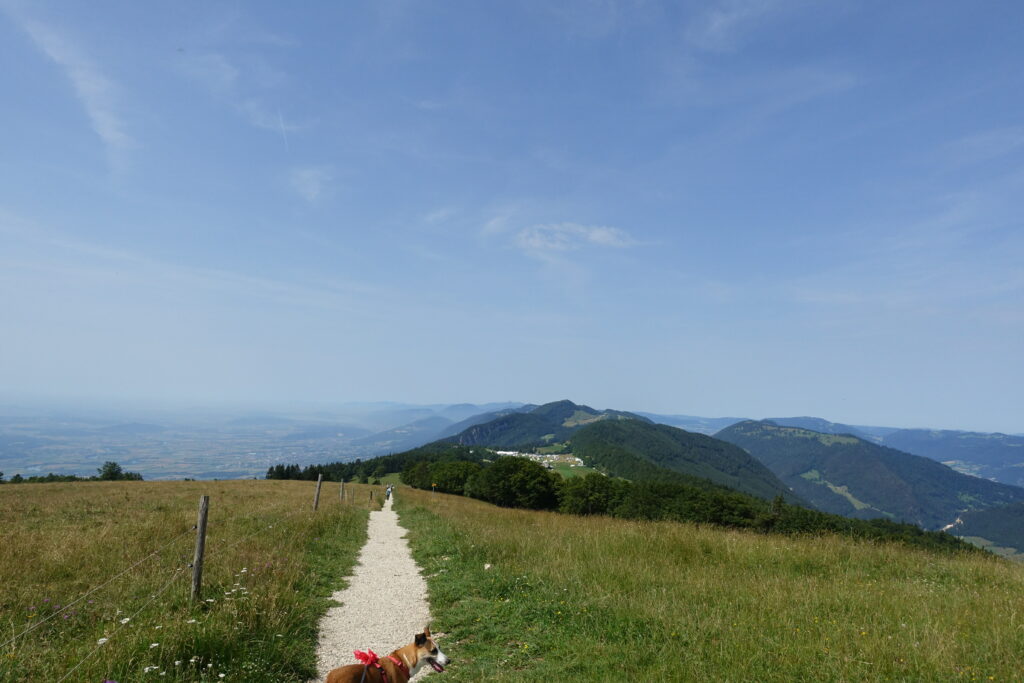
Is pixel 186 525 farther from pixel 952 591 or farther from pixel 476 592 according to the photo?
pixel 952 591

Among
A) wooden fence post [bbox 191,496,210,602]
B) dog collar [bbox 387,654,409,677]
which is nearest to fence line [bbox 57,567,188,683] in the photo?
wooden fence post [bbox 191,496,210,602]

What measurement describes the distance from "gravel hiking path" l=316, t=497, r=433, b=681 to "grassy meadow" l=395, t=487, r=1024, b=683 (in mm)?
524

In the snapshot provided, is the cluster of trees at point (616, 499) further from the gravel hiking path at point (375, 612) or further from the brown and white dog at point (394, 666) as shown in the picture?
the brown and white dog at point (394, 666)

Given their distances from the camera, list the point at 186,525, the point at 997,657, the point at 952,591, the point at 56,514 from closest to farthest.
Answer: the point at 997,657 → the point at 952,591 → the point at 186,525 → the point at 56,514

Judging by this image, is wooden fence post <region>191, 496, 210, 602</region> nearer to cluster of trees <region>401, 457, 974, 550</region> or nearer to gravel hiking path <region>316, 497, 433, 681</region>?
gravel hiking path <region>316, 497, 433, 681</region>

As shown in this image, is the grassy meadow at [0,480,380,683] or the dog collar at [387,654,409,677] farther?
the dog collar at [387,654,409,677]

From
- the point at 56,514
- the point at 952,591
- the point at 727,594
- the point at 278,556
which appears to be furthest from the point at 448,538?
the point at 56,514

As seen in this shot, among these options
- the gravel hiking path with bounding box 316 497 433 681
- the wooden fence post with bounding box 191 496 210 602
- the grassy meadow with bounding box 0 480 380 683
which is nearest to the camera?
the grassy meadow with bounding box 0 480 380 683

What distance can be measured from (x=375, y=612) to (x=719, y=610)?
6738 mm

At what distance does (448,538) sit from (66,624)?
1043cm

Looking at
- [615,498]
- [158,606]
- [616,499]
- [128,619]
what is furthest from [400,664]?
[615,498]

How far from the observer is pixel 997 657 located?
624cm

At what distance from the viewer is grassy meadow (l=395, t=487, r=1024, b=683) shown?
6.22m

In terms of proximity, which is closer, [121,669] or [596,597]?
[121,669]
